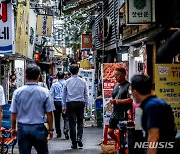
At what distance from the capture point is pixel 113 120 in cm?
1044

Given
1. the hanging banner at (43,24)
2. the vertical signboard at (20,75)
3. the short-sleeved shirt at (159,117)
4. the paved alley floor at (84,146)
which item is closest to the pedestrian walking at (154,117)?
the short-sleeved shirt at (159,117)

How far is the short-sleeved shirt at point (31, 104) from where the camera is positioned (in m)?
7.82

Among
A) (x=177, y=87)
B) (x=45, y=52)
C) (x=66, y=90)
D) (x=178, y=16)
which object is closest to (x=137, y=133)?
(x=177, y=87)

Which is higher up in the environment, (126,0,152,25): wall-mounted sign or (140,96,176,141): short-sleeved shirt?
(126,0,152,25): wall-mounted sign

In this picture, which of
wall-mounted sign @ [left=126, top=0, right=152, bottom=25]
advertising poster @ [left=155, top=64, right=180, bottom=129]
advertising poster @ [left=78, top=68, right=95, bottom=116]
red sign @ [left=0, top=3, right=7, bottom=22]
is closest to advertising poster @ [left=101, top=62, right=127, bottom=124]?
wall-mounted sign @ [left=126, top=0, right=152, bottom=25]

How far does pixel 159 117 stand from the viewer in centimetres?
567

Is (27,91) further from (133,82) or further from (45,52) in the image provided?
(45,52)

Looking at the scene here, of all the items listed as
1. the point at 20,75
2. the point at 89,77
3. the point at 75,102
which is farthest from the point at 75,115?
the point at 20,75

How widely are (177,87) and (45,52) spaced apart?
38.9 metres

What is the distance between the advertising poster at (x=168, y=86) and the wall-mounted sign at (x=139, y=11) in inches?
79.8

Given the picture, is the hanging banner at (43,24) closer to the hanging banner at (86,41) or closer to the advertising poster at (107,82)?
the hanging banner at (86,41)

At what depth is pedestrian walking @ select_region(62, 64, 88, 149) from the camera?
1276 cm

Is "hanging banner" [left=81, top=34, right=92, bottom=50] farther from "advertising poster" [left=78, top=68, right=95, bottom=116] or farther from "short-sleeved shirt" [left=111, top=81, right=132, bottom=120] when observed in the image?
"short-sleeved shirt" [left=111, top=81, right=132, bottom=120]

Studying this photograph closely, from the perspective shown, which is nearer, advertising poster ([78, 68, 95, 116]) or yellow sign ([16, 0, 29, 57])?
yellow sign ([16, 0, 29, 57])
